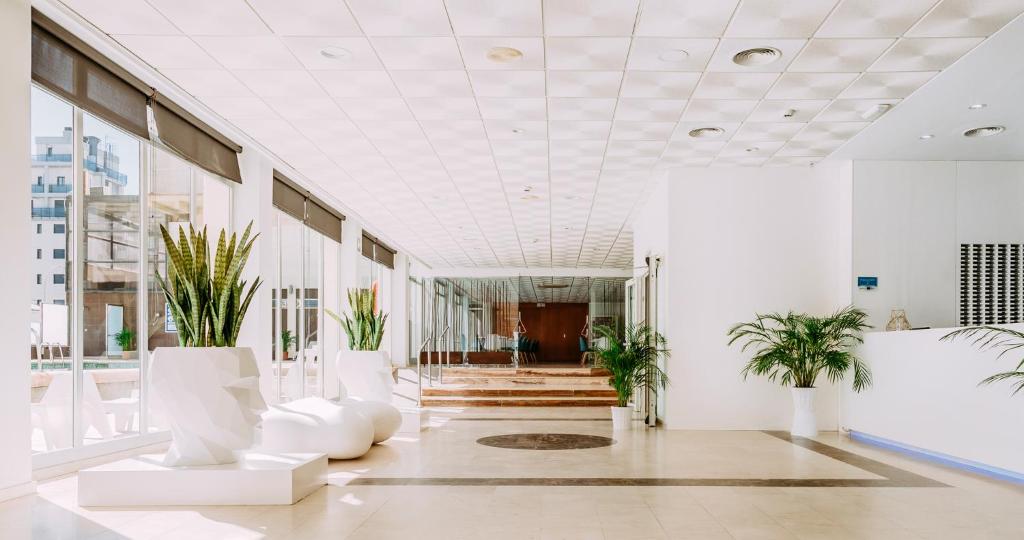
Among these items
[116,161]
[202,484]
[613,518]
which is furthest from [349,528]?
[116,161]

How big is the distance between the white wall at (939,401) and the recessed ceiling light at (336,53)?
17.4ft

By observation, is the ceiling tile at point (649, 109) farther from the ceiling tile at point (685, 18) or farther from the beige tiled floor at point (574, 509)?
the beige tiled floor at point (574, 509)

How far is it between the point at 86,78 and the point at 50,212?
3.40ft

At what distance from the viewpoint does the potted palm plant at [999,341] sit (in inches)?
220

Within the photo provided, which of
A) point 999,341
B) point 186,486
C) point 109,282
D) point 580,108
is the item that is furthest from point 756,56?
point 109,282

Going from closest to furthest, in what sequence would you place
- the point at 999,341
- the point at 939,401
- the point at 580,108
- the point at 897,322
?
the point at 999,341 < the point at 939,401 < the point at 580,108 < the point at 897,322

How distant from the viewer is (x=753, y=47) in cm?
550

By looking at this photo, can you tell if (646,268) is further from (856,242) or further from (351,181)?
(351,181)

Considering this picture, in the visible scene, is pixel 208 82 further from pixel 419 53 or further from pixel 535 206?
pixel 535 206

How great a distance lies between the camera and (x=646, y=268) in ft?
35.9

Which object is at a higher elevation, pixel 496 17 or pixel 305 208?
pixel 496 17

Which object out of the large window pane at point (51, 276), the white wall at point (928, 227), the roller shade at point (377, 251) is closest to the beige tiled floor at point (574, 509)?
the large window pane at point (51, 276)

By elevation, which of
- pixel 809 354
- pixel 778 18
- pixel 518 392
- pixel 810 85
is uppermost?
pixel 778 18

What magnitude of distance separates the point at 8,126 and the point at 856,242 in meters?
7.81
